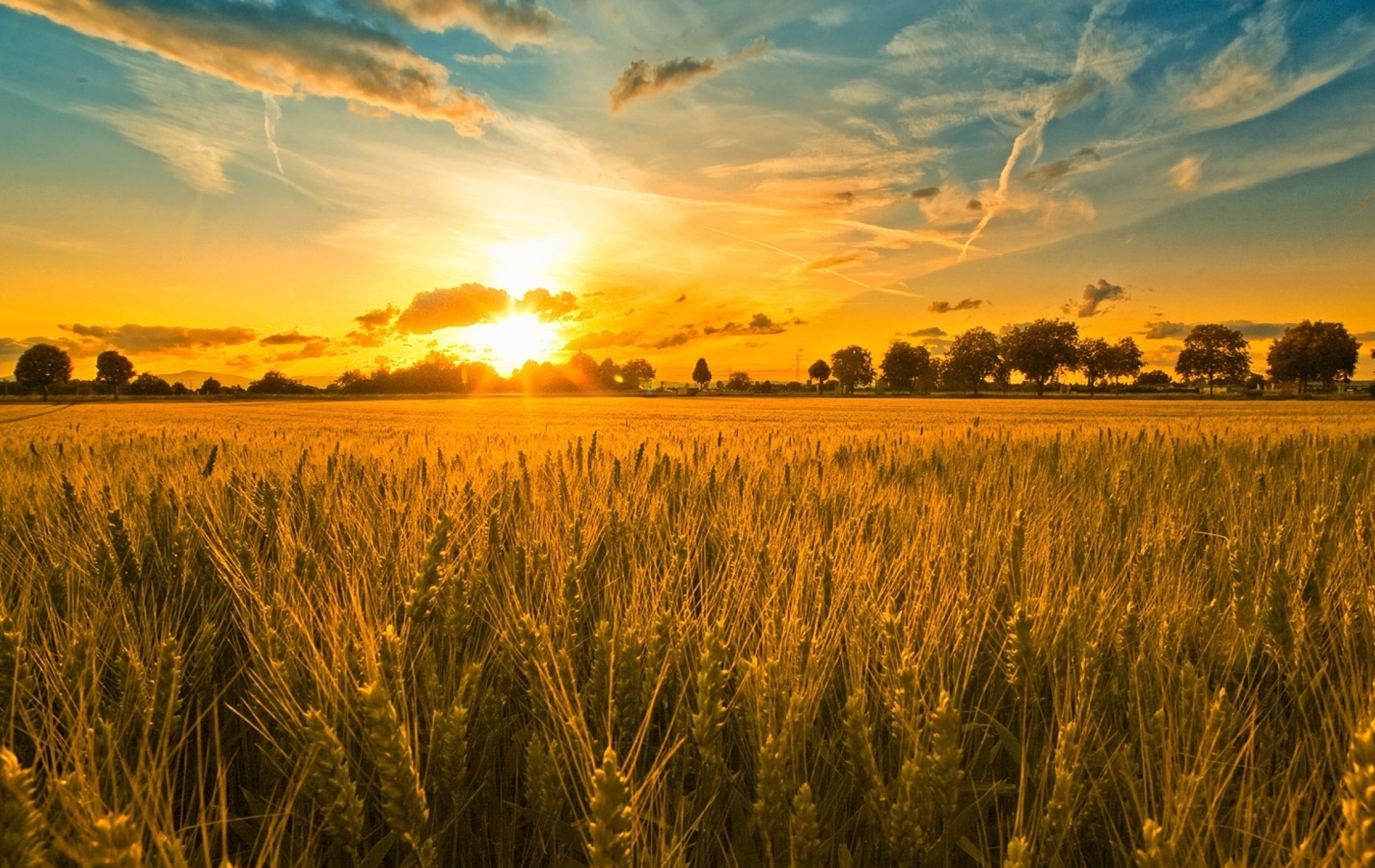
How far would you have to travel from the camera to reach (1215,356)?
9612 cm

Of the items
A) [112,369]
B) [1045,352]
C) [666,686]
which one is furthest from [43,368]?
[1045,352]

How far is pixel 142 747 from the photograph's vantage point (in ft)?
3.23

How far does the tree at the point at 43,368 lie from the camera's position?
73.6m

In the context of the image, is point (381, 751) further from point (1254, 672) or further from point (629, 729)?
point (1254, 672)

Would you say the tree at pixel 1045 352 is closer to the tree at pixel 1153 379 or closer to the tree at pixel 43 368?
the tree at pixel 1153 379

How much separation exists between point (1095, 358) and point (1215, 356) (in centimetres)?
1466

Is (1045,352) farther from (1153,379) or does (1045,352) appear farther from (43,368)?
(43,368)

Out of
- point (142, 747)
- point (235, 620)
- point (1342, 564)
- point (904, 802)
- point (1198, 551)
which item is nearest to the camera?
point (142, 747)

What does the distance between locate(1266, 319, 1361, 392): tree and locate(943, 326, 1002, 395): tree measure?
33.5 m

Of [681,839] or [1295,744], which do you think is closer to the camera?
[681,839]

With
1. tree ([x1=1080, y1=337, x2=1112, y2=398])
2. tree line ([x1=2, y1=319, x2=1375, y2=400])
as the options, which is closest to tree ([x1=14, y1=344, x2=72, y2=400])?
tree line ([x1=2, y1=319, x2=1375, y2=400])

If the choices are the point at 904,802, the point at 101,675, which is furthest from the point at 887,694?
the point at 101,675

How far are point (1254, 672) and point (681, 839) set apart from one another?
5.93 ft

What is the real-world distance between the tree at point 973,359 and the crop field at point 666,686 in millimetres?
106781
